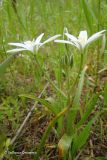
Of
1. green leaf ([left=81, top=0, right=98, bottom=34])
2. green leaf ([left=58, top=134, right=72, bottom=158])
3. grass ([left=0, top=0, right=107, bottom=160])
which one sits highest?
green leaf ([left=81, top=0, right=98, bottom=34])

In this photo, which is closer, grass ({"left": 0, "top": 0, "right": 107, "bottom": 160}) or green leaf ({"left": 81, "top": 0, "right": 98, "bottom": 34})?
grass ({"left": 0, "top": 0, "right": 107, "bottom": 160})

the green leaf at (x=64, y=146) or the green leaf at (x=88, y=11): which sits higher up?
the green leaf at (x=88, y=11)

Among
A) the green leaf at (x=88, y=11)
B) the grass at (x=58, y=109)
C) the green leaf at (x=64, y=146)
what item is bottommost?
the green leaf at (x=64, y=146)

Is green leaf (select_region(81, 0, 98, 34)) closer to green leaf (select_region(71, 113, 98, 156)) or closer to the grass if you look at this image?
the grass

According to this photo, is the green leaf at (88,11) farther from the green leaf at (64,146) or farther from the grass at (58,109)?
the green leaf at (64,146)

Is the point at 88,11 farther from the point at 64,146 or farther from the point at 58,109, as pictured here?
the point at 64,146

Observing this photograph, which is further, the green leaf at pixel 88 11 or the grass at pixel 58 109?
the green leaf at pixel 88 11

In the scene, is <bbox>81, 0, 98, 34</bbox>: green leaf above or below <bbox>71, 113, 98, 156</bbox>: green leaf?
above

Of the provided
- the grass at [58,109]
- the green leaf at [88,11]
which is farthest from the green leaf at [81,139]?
the green leaf at [88,11]

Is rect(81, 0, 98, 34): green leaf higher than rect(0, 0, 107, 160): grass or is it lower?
higher

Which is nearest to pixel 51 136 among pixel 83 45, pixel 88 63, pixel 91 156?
pixel 91 156

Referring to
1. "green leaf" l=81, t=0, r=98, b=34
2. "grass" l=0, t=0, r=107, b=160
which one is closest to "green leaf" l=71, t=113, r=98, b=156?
"grass" l=0, t=0, r=107, b=160

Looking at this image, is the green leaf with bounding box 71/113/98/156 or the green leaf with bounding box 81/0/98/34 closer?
the green leaf with bounding box 71/113/98/156
